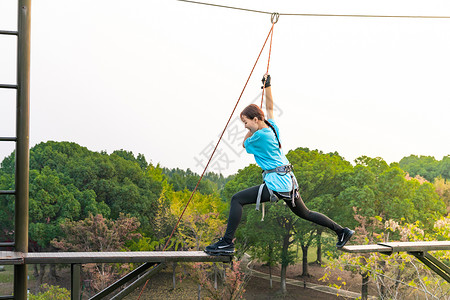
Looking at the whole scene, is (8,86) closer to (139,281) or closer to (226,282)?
(139,281)

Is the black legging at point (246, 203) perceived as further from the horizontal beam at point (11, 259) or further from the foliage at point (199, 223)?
the foliage at point (199, 223)

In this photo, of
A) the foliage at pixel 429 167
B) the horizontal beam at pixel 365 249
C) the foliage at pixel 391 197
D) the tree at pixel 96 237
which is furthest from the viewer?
the foliage at pixel 429 167

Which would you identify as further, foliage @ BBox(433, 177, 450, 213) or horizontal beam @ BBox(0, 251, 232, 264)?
foliage @ BBox(433, 177, 450, 213)

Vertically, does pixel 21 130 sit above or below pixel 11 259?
above

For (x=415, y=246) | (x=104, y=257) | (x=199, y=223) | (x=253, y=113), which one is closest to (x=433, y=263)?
(x=415, y=246)

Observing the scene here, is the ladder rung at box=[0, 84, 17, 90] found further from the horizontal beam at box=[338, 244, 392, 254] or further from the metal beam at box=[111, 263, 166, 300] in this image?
the horizontal beam at box=[338, 244, 392, 254]

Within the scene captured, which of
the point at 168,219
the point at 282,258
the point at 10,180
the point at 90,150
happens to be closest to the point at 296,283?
the point at 282,258

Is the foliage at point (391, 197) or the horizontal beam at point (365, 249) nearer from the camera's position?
the horizontal beam at point (365, 249)

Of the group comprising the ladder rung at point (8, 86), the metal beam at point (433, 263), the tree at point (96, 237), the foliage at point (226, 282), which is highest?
the ladder rung at point (8, 86)

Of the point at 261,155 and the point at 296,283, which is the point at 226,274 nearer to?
the point at 296,283

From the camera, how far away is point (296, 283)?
27.5 metres

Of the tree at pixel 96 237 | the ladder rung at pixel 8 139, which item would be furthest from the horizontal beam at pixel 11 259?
the tree at pixel 96 237

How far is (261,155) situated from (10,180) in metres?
19.3

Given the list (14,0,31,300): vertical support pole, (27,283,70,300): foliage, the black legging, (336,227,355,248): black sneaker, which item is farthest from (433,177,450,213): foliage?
(14,0,31,300): vertical support pole
